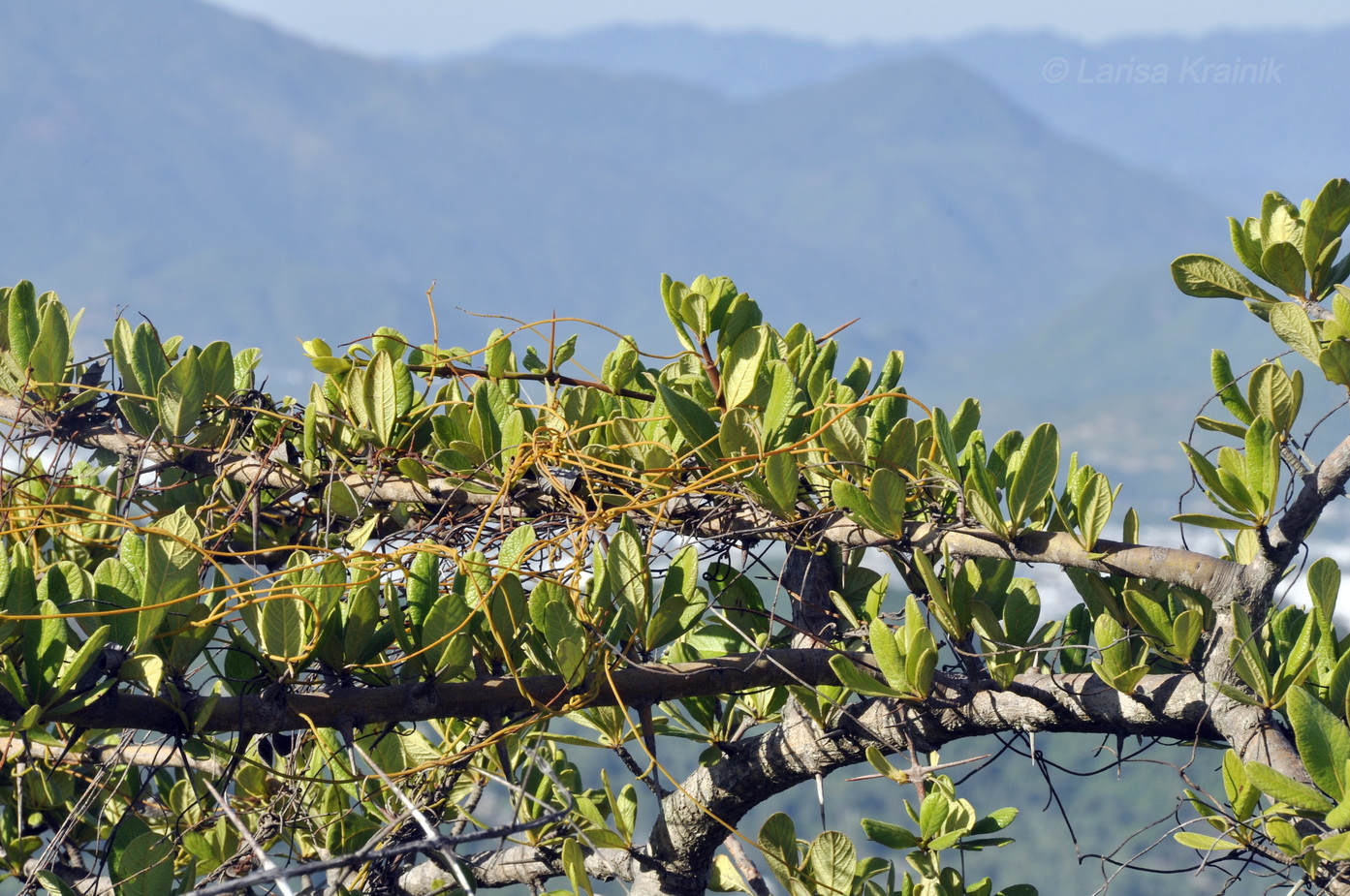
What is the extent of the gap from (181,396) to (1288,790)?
147cm

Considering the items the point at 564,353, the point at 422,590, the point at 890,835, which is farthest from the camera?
the point at 564,353

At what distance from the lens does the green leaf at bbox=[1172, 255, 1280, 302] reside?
Result: 1.40 m

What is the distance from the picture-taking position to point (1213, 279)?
1.40 meters

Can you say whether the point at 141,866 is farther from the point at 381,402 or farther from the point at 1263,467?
the point at 1263,467

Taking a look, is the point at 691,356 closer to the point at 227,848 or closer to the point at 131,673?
the point at 131,673

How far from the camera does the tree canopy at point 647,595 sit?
1210 millimetres

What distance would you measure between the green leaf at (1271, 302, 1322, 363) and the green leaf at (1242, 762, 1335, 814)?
48 centimetres

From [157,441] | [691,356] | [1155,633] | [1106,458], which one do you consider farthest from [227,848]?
[1106,458]

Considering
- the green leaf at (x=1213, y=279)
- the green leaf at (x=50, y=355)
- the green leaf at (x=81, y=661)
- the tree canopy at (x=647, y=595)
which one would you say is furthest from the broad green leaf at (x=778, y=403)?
the green leaf at (x=50, y=355)

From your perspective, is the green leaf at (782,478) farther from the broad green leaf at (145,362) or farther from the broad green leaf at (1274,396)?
the broad green leaf at (145,362)

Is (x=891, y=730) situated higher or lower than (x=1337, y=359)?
lower

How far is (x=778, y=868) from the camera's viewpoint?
1603mm

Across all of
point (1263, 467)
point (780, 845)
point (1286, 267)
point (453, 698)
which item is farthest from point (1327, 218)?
point (453, 698)

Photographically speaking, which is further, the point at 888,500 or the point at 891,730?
the point at 891,730
